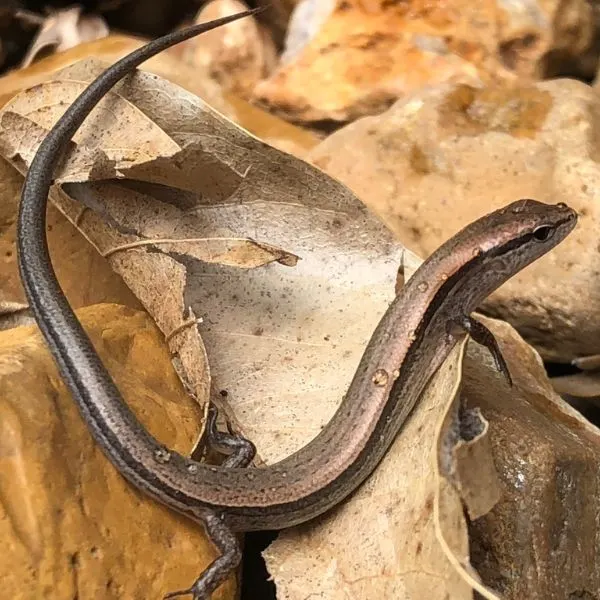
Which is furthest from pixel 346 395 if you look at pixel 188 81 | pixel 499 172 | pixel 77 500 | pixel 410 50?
pixel 410 50

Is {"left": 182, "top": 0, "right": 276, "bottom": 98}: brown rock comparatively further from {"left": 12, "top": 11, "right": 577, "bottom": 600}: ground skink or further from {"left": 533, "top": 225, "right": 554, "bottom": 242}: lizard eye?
{"left": 533, "top": 225, "right": 554, "bottom": 242}: lizard eye

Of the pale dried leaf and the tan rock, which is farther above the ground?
the tan rock

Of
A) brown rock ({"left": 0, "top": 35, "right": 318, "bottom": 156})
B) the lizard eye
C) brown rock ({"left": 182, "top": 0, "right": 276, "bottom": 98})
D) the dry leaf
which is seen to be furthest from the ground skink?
brown rock ({"left": 182, "top": 0, "right": 276, "bottom": 98})

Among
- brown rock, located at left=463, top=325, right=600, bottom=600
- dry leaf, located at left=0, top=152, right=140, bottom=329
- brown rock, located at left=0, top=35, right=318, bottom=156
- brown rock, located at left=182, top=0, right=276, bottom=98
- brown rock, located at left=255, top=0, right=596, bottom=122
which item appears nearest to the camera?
brown rock, located at left=463, top=325, right=600, bottom=600

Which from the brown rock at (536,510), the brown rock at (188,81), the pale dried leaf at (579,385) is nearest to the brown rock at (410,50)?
the brown rock at (188,81)

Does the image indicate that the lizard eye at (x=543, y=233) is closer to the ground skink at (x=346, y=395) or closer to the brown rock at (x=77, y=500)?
the ground skink at (x=346, y=395)

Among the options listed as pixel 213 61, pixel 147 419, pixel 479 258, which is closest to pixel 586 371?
pixel 479 258

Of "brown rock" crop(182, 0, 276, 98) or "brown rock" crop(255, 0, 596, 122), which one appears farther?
"brown rock" crop(182, 0, 276, 98)
